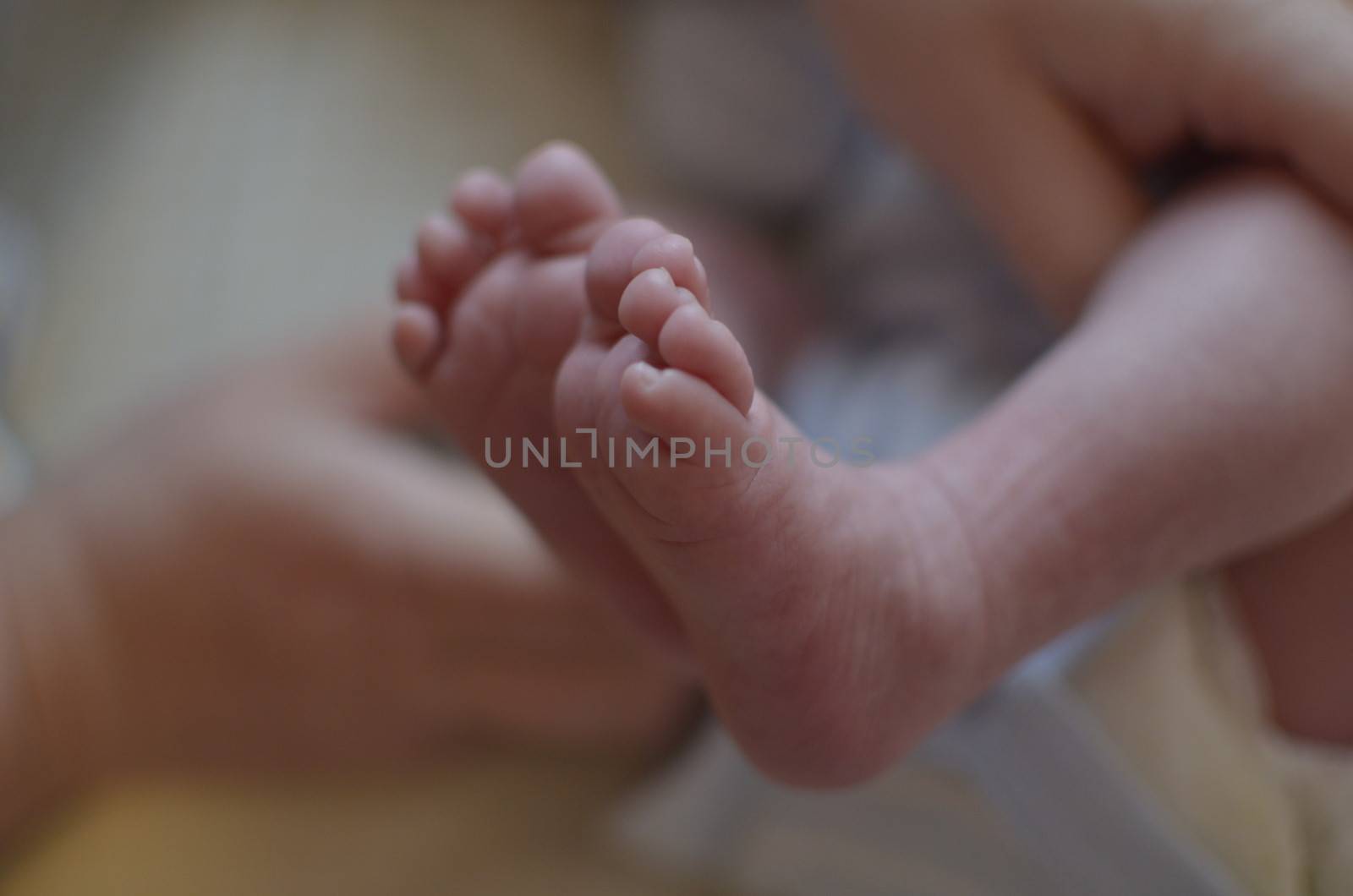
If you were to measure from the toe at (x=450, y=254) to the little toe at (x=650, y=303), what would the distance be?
0.46 feet

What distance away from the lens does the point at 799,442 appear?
398mm

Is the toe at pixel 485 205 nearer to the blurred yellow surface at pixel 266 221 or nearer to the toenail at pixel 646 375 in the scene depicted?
the toenail at pixel 646 375

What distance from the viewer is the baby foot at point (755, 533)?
347mm

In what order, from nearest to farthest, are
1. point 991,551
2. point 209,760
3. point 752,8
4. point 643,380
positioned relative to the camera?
point 643,380 < point 991,551 < point 209,760 < point 752,8

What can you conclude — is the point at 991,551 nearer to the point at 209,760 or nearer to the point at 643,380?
the point at 643,380

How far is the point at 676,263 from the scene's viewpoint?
361mm

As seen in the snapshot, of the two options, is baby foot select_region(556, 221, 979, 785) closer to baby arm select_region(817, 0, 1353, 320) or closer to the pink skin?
the pink skin

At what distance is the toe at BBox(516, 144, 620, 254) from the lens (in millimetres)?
445

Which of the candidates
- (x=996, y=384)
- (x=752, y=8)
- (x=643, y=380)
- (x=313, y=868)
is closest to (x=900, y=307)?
(x=996, y=384)

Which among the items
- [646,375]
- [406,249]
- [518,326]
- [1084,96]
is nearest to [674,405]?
[646,375]

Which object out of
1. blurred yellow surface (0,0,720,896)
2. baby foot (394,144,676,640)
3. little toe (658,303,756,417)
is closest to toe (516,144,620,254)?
baby foot (394,144,676,640)

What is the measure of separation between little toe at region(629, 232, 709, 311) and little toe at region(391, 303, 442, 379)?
0.13 m

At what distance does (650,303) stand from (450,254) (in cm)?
15

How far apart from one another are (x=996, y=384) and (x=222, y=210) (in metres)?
0.58
